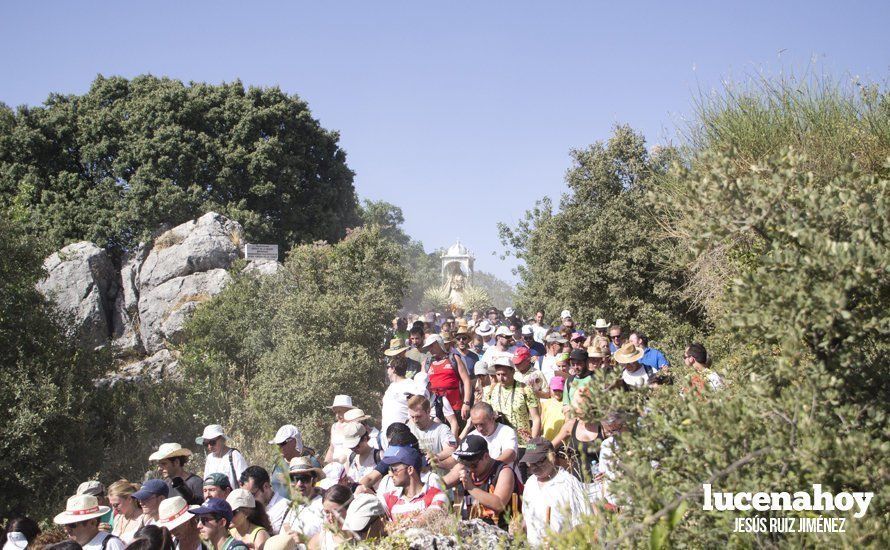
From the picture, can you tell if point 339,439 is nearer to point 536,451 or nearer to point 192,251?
point 536,451

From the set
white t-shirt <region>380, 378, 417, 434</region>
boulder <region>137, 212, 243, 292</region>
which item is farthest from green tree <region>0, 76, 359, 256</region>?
white t-shirt <region>380, 378, 417, 434</region>

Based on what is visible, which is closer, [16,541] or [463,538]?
[463,538]

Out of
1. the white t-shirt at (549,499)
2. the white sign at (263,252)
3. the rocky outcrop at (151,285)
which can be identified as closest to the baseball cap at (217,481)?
the white t-shirt at (549,499)

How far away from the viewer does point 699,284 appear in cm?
1295

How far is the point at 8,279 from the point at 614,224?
12344 millimetres

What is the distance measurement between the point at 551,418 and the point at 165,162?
26.6 meters

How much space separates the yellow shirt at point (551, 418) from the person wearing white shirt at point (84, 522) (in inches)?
172

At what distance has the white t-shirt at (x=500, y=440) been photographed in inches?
271

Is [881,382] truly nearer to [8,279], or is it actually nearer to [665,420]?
[665,420]

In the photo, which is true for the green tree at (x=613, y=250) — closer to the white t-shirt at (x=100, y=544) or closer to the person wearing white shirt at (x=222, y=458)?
the person wearing white shirt at (x=222, y=458)

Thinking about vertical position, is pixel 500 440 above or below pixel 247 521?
above

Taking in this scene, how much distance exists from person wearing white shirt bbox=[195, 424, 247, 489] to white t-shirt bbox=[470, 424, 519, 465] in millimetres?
2915

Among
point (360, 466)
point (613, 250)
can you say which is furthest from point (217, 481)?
point (613, 250)

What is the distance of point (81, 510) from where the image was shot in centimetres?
686
